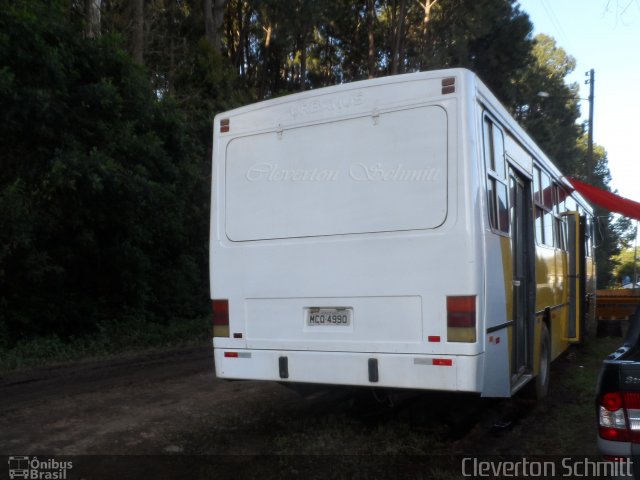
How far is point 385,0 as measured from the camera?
91.0 ft

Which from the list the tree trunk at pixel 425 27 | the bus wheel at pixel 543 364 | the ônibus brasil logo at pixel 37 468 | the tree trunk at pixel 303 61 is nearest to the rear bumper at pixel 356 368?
the ônibus brasil logo at pixel 37 468

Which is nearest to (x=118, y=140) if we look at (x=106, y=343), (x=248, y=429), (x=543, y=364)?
(x=106, y=343)

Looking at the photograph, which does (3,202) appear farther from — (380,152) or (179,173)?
(380,152)

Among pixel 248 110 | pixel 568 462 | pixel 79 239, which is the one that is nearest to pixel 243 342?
pixel 248 110

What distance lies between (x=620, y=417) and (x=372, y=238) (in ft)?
8.79

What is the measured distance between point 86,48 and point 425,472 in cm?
1050

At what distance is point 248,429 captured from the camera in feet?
23.1

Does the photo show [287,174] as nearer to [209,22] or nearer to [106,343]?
[106,343]

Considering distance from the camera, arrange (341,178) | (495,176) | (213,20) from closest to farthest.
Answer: (341,178) < (495,176) < (213,20)

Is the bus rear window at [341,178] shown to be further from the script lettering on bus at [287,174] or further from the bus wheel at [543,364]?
the bus wheel at [543,364]

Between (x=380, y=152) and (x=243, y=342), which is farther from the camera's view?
(x=243, y=342)

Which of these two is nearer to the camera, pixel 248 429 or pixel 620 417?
pixel 620 417

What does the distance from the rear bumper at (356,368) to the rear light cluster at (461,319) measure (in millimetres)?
157

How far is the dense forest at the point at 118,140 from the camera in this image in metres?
11.7
